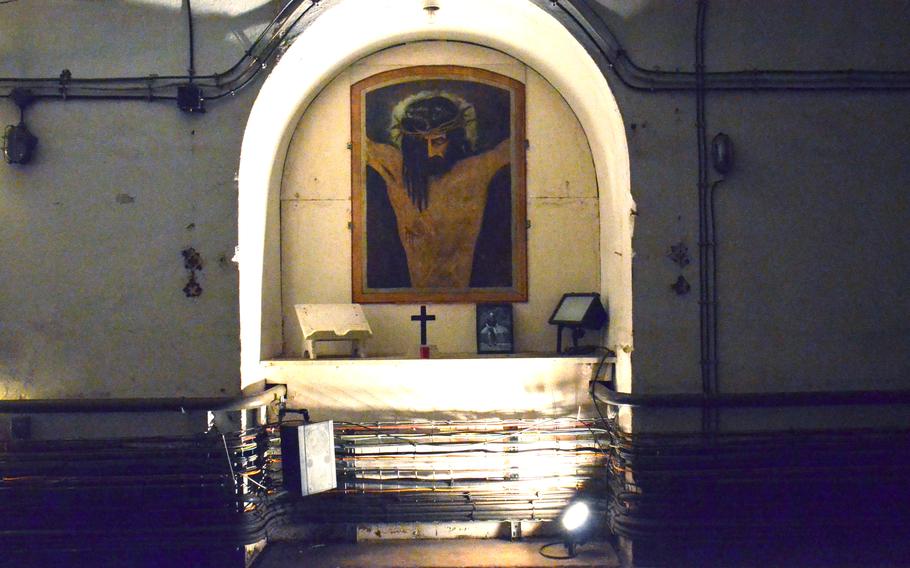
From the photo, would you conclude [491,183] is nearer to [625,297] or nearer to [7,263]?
[625,297]

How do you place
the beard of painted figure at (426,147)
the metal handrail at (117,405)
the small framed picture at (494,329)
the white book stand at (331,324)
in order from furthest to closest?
the beard of painted figure at (426,147)
the small framed picture at (494,329)
the white book stand at (331,324)
the metal handrail at (117,405)

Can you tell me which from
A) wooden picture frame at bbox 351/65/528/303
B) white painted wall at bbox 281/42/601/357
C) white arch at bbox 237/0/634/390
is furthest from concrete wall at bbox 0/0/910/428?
wooden picture frame at bbox 351/65/528/303

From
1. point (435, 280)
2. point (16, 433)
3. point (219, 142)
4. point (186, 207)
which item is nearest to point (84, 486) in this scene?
point (16, 433)

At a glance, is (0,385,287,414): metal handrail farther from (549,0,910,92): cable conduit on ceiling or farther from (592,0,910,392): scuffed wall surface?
(549,0,910,92): cable conduit on ceiling

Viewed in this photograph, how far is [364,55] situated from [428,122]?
0.63 metres

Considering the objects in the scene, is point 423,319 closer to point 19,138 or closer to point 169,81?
point 169,81

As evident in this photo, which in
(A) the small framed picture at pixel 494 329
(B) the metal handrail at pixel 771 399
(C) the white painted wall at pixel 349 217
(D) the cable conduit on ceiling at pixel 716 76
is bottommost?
(B) the metal handrail at pixel 771 399

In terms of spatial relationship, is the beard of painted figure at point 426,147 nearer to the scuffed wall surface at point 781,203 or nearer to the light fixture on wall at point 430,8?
the light fixture on wall at point 430,8

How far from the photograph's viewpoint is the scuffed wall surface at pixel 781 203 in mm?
4855

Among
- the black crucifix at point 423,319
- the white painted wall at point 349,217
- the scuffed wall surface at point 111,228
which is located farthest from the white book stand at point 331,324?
the scuffed wall surface at point 111,228

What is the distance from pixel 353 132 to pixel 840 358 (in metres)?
3.43

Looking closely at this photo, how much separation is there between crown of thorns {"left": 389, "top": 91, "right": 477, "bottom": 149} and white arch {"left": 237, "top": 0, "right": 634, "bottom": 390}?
1.30 feet

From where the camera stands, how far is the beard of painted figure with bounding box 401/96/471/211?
5723 mm

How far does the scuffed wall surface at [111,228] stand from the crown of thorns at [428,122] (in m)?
1.29
